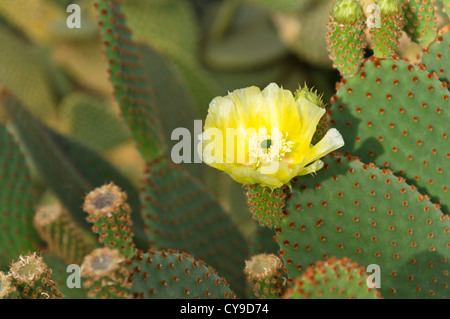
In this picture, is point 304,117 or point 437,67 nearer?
point 304,117

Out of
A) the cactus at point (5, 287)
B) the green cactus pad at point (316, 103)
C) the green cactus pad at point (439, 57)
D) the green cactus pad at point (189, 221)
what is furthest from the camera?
the green cactus pad at point (189, 221)

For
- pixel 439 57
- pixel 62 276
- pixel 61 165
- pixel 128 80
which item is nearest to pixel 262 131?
pixel 439 57

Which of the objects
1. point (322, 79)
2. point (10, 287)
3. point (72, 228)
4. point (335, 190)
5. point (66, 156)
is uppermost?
point (322, 79)

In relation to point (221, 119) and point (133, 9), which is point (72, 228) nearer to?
point (221, 119)

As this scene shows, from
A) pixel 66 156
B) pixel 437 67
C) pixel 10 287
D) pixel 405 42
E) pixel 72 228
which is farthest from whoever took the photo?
pixel 405 42

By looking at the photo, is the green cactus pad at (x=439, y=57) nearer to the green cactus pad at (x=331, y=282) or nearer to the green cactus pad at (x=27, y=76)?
the green cactus pad at (x=331, y=282)

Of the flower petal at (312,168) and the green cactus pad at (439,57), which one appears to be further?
the green cactus pad at (439,57)

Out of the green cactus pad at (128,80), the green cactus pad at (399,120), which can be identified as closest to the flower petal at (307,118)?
the green cactus pad at (399,120)

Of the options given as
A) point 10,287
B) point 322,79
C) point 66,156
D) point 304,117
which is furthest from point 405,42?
point 10,287
